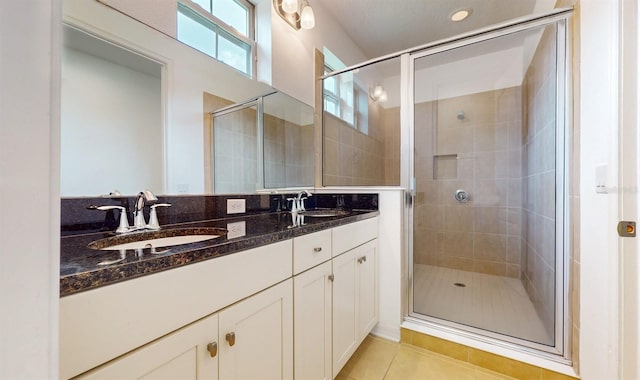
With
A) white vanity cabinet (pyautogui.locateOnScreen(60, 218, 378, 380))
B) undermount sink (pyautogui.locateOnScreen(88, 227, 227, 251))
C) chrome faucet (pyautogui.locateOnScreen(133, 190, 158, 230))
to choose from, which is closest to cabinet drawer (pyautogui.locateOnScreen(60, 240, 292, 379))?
white vanity cabinet (pyautogui.locateOnScreen(60, 218, 378, 380))

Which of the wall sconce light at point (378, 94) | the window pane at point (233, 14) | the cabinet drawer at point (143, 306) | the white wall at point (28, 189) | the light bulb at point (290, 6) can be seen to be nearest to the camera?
the white wall at point (28, 189)

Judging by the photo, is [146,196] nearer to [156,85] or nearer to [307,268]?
[156,85]

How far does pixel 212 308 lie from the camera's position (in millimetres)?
667

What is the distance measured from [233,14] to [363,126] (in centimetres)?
151

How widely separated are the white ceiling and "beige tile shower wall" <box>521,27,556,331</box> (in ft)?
1.64

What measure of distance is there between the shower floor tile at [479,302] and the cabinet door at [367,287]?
0.40 metres

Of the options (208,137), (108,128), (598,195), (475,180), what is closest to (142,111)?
(108,128)

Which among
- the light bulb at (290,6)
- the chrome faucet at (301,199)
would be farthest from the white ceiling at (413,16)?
the chrome faucet at (301,199)

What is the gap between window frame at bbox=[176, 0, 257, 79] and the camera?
1248 millimetres

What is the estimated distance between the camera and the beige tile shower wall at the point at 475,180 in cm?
237

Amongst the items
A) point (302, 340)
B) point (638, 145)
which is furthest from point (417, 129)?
point (302, 340)

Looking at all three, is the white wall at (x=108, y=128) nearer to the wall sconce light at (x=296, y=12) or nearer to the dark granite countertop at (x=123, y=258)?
the dark granite countertop at (x=123, y=258)

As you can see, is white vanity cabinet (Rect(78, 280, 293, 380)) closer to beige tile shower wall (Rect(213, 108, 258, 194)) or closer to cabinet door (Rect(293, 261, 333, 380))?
cabinet door (Rect(293, 261, 333, 380))

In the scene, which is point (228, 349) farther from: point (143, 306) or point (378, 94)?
point (378, 94)
